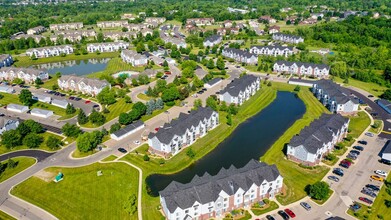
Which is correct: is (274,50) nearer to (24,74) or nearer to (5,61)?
(24,74)

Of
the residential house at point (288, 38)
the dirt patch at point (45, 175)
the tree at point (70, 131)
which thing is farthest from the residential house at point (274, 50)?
the dirt patch at point (45, 175)

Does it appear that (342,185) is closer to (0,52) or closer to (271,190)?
(271,190)

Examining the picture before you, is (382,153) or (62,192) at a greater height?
(382,153)

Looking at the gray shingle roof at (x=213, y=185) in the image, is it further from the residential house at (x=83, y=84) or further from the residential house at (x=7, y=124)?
the residential house at (x=83, y=84)

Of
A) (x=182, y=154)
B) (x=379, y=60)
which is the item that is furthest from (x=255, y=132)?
(x=379, y=60)

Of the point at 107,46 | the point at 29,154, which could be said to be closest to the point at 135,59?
the point at 107,46
